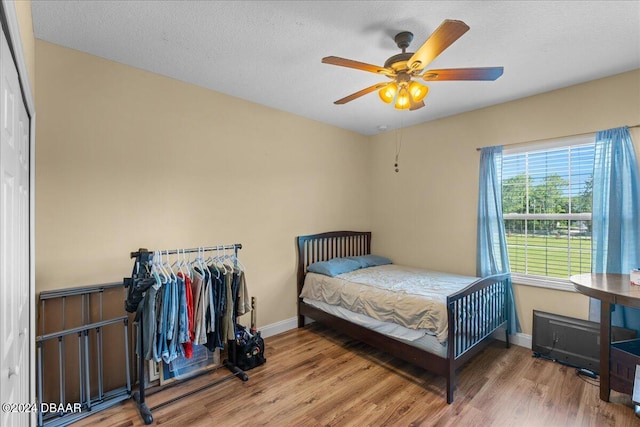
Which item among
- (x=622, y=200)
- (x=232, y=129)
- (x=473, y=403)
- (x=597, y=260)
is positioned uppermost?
(x=232, y=129)

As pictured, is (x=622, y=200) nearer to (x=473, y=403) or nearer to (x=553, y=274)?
(x=553, y=274)

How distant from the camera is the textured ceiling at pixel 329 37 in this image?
1.75 meters

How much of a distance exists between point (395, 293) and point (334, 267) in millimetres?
958

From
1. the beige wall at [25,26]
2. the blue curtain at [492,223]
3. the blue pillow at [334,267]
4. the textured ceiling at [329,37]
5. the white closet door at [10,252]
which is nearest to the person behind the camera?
the white closet door at [10,252]

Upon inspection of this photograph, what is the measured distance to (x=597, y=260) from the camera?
2.61 meters

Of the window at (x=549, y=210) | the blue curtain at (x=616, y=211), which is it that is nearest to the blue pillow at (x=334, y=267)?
the window at (x=549, y=210)

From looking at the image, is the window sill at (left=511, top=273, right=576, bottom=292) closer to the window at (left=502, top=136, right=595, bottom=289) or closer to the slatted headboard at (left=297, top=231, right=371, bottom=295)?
the window at (left=502, top=136, right=595, bottom=289)

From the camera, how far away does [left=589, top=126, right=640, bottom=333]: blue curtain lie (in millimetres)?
2438

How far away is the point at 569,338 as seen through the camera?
8.84ft

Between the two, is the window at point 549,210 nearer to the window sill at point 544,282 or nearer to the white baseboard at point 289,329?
the window sill at point 544,282

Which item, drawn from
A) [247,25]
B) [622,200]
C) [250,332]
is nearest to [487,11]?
[247,25]

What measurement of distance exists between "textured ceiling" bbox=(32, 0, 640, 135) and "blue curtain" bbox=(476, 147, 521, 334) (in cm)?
76

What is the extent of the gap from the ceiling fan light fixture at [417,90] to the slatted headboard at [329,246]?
7.19 feet

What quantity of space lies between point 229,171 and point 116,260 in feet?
4.24
